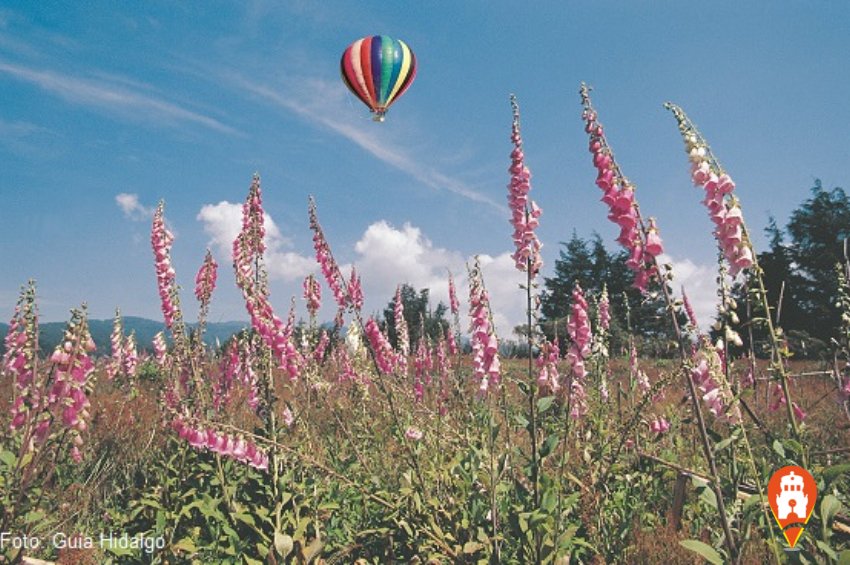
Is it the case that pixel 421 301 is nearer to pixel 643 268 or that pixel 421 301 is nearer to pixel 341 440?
pixel 341 440

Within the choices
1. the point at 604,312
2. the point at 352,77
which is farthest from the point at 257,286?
the point at 352,77

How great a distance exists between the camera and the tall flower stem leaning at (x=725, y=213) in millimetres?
2232

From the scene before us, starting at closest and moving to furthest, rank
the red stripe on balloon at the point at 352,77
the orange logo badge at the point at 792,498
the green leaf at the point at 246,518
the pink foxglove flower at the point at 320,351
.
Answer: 1. the orange logo badge at the point at 792,498
2. the green leaf at the point at 246,518
3. the pink foxglove flower at the point at 320,351
4. the red stripe on balloon at the point at 352,77

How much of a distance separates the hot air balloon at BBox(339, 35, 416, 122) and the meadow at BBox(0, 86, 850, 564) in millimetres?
10084

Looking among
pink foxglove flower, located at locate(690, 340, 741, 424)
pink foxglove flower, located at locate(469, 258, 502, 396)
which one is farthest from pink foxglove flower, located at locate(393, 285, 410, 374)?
pink foxglove flower, located at locate(690, 340, 741, 424)

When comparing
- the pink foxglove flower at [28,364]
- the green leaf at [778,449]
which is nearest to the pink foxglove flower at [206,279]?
the pink foxglove flower at [28,364]

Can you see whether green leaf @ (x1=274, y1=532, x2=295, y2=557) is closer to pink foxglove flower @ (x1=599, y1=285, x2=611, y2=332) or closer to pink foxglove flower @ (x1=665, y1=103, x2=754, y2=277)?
pink foxglove flower @ (x1=665, y1=103, x2=754, y2=277)

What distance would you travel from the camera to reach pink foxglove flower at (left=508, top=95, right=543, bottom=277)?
2912 mm

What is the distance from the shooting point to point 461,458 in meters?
3.61

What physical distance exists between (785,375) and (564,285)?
4305 cm

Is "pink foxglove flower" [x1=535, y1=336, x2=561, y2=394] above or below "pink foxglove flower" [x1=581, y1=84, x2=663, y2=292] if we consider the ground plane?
below

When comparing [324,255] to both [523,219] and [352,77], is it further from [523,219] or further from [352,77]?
[352,77]

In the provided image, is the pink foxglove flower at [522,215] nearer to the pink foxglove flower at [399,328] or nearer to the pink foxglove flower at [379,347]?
the pink foxglove flower at [379,347]

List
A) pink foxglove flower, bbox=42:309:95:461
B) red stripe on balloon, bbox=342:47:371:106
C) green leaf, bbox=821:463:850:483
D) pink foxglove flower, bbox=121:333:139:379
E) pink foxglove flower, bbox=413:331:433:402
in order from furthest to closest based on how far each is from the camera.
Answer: red stripe on balloon, bbox=342:47:371:106
pink foxglove flower, bbox=413:331:433:402
pink foxglove flower, bbox=121:333:139:379
pink foxglove flower, bbox=42:309:95:461
green leaf, bbox=821:463:850:483
